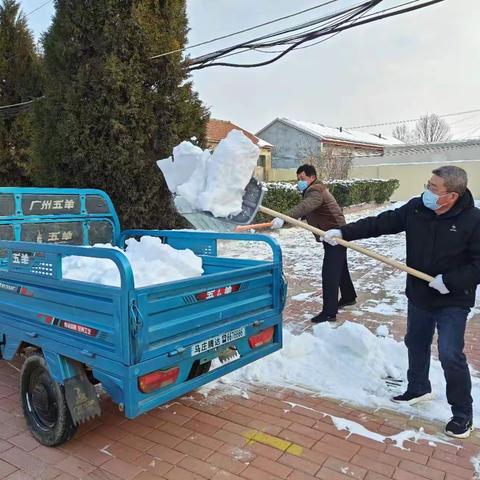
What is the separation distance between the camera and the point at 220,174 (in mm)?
3750

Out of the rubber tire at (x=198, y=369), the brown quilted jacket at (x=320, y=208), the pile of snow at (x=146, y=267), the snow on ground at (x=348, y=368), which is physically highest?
the brown quilted jacket at (x=320, y=208)

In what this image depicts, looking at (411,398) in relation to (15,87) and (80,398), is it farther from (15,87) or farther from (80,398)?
(15,87)

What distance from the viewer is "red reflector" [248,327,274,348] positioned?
11.4 ft

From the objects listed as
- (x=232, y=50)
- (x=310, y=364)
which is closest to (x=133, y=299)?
(x=310, y=364)

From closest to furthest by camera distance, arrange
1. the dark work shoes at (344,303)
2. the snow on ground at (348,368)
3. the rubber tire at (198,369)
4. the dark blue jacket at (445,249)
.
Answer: the rubber tire at (198,369), the dark blue jacket at (445,249), the snow on ground at (348,368), the dark work shoes at (344,303)

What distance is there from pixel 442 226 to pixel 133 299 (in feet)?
6.62

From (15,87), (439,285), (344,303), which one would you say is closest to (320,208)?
(344,303)

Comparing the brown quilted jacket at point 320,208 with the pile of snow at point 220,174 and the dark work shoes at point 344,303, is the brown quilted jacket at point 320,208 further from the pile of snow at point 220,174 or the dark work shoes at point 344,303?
the pile of snow at point 220,174

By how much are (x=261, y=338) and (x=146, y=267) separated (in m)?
0.99

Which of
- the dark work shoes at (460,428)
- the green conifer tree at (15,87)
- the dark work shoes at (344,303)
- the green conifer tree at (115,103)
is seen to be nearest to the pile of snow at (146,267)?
the dark work shoes at (460,428)

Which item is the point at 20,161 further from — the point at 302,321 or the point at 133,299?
the point at 133,299

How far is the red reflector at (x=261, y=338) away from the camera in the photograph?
348 centimetres

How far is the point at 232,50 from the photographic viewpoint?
26.7 ft

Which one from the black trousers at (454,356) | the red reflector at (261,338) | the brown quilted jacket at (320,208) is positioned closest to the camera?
A: the black trousers at (454,356)
